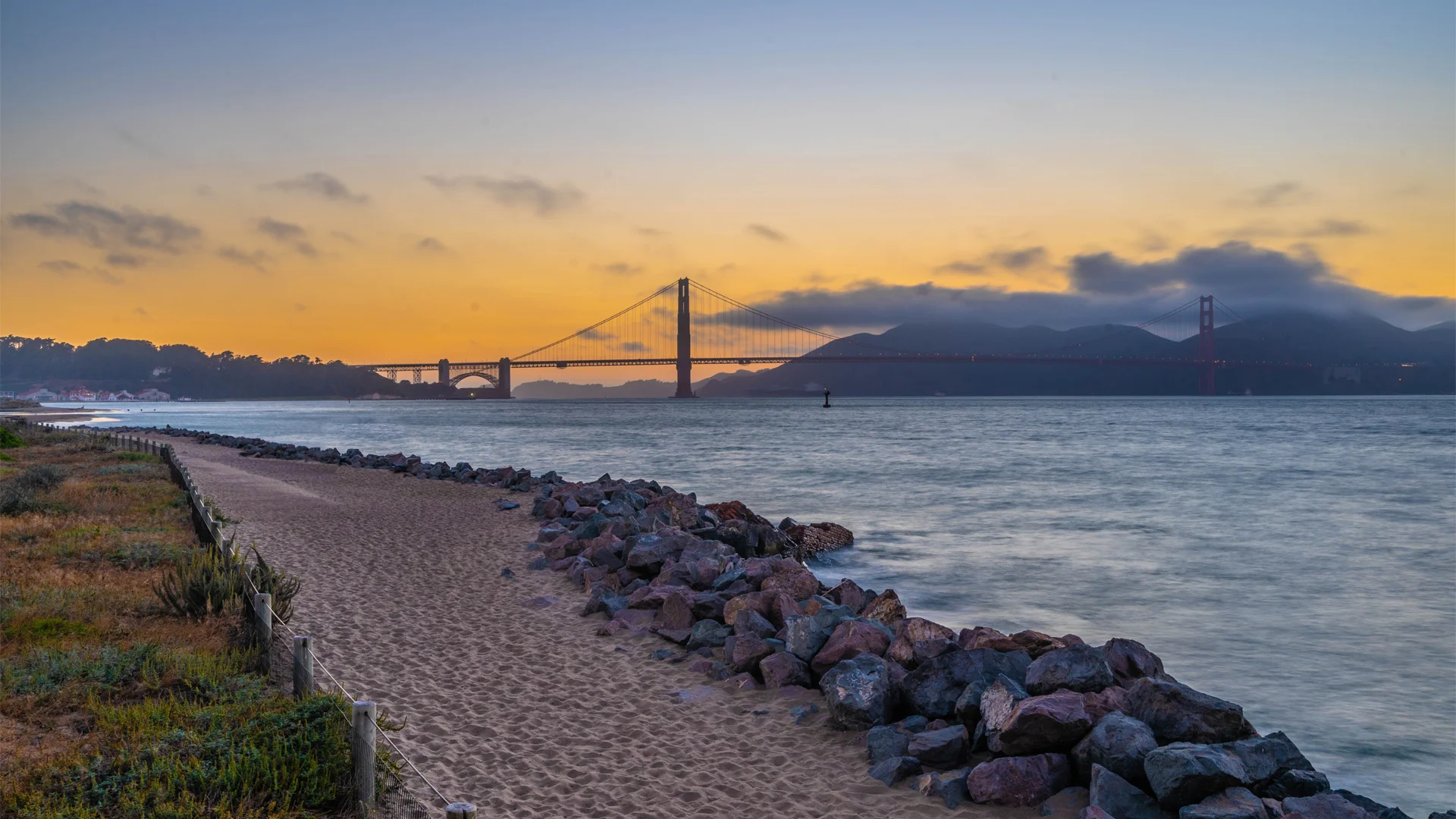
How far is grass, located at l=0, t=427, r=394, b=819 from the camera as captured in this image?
4.89 meters

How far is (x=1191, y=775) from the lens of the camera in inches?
192

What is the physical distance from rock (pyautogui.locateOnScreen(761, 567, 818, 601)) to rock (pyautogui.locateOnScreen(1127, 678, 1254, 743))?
164 inches

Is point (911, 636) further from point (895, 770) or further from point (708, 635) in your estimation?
point (895, 770)

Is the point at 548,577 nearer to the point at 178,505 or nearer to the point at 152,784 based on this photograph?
the point at 152,784

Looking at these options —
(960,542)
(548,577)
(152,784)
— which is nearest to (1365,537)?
Answer: (960,542)

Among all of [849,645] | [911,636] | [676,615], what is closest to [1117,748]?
[849,645]

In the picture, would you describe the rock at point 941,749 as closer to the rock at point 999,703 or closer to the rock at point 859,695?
the rock at point 999,703

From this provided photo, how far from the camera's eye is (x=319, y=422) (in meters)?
92.0

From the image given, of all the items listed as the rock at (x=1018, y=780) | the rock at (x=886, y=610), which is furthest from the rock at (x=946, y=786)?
the rock at (x=886, y=610)

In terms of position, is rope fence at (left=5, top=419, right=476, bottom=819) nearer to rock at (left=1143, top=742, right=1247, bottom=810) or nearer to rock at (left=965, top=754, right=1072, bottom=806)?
rock at (left=965, top=754, right=1072, bottom=806)

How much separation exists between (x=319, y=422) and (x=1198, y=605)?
92.3 metres

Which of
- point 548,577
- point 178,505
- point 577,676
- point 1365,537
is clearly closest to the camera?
point 577,676

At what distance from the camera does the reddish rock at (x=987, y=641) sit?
24.8ft

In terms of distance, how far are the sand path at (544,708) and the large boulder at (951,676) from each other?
1.87 ft
